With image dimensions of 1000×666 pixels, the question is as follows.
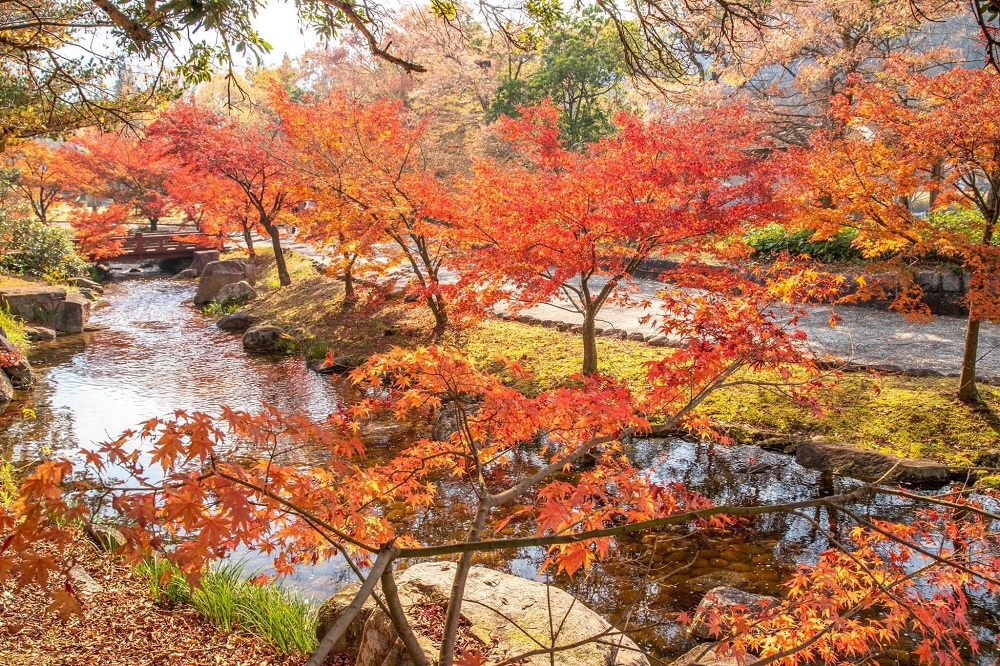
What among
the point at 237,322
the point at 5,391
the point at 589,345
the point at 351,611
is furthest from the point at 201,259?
the point at 351,611

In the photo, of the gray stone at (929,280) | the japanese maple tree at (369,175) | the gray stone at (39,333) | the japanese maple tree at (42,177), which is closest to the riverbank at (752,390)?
the japanese maple tree at (369,175)

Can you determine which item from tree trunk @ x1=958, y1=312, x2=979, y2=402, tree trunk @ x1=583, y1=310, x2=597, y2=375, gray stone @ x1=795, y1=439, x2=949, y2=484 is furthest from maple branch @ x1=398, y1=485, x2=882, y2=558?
tree trunk @ x1=958, y1=312, x2=979, y2=402

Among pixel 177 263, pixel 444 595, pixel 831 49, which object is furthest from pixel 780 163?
pixel 177 263

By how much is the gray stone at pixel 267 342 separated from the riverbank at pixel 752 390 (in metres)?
0.30

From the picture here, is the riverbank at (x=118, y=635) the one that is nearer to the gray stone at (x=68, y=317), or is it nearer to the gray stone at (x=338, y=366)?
the gray stone at (x=338, y=366)

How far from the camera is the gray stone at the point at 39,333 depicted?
42.1 feet

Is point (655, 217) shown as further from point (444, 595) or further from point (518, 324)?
point (518, 324)

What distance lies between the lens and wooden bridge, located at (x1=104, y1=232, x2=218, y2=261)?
2252 cm

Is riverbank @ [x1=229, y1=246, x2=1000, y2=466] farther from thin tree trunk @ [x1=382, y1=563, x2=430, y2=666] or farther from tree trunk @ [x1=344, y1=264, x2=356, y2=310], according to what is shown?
thin tree trunk @ [x1=382, y1=563, x2=430, y2=666]

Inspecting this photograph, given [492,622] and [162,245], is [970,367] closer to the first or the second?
[492,622]

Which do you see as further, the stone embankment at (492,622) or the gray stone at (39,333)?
Result: the gray stone at (39,333)

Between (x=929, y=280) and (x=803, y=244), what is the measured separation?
3.46m

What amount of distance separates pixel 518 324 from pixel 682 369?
7948mm

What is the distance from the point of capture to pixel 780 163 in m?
7.88
